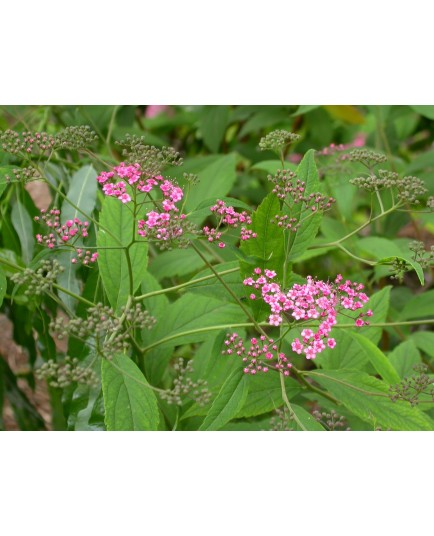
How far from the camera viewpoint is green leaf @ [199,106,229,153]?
1.67 m

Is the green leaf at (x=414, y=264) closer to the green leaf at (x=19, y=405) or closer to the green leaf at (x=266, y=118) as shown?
the green leaf at (x=19, y=405)

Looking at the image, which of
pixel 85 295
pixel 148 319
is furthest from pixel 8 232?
Result: pixel 148 319

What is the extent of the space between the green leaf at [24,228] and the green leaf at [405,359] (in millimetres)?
588

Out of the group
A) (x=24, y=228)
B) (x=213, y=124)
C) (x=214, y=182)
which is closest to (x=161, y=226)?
(x=24, y=228)

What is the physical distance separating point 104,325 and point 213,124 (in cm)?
102

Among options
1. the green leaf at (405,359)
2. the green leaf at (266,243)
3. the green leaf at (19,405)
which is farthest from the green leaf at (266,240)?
the green leaf at (19,405)

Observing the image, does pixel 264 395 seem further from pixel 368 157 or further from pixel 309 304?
pixel 368 157

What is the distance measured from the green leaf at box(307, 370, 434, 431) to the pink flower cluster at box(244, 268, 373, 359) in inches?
3.3

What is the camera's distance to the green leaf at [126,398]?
800 millimetres

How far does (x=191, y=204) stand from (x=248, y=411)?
1.53ft

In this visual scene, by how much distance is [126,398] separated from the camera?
812 mm

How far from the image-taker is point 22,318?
1193mm

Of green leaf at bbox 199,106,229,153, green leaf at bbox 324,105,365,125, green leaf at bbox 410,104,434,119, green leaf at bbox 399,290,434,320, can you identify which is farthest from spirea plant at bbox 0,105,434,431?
green leaf at bbox 324,105,365,125

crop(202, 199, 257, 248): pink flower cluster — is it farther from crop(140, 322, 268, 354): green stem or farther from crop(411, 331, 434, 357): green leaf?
crop(411, 331, 434, 357): green leaf
